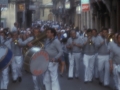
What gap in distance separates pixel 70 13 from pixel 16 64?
55716mm

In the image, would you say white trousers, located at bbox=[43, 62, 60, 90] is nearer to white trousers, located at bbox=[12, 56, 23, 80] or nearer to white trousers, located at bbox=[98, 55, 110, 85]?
white trousers, located at bbox=[98, 55, 110, 85]

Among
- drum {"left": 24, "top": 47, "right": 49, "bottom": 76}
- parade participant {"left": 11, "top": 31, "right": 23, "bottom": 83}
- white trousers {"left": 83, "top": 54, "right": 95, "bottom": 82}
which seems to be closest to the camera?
drum {"left": 24, "top": 47, "right": 49, "bottom": 76}

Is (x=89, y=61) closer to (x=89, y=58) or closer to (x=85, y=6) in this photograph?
(x=89, y=58)

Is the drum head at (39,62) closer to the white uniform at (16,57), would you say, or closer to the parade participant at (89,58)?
the white uniform at (16,57)

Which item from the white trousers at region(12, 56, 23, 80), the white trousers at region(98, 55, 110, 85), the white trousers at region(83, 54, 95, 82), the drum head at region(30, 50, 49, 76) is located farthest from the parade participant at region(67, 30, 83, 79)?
the drum head at region(30, 50, 49, 76)

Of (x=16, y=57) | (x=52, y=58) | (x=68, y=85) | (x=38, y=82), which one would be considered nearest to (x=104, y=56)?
(x=68, y=85)

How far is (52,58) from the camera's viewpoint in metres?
10.8

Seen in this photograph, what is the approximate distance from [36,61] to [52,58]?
1.90 ft

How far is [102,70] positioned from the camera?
14.5 m

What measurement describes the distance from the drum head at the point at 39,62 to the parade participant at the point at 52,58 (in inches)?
10.3

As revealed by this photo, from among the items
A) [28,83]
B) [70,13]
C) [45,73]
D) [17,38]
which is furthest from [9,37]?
[70,13]

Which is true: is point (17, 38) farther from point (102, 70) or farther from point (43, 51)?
point (43, 51)

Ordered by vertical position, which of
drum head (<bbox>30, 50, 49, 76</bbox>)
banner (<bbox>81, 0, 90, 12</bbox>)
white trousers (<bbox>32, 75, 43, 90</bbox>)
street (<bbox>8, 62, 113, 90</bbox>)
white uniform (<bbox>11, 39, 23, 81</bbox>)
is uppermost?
banner (<bbox>81, 0, 90, 12</bbox>)

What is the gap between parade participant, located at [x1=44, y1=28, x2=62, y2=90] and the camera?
10.9 meters
